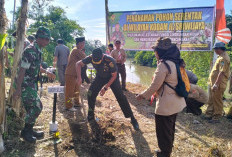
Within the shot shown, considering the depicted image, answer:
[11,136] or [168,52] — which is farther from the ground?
[168,52]

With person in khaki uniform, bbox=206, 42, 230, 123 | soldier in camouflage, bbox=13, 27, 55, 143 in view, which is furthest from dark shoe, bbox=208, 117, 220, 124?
soldier in camouflage, bbox=13, 27, 55, 143

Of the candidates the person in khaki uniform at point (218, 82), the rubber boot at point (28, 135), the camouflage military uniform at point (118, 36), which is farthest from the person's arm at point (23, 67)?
the camouflage military uniform at point (118, 36)

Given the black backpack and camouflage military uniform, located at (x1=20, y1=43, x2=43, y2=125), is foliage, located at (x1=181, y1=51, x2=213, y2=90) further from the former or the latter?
camouflage military uniform, located at (x1=20, y1=43, x2=43, y2=125)

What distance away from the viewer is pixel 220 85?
451 cm

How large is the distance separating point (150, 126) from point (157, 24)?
4.80 m

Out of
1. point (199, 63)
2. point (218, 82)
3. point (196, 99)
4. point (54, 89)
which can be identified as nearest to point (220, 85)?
point (218, 82)

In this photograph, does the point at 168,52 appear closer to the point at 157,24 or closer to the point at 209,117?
the point at 209,117

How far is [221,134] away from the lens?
4.00m

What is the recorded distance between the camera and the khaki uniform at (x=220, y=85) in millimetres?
4348

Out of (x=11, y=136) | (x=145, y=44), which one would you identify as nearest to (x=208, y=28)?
(x=145, y=44)

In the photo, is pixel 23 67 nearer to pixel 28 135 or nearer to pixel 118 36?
pixel 28 135

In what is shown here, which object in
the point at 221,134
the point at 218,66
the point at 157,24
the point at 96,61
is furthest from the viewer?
the point at 157,24

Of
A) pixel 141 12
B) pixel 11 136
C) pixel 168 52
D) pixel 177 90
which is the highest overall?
pixel 141 12

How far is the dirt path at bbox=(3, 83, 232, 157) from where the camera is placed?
2.95 m
